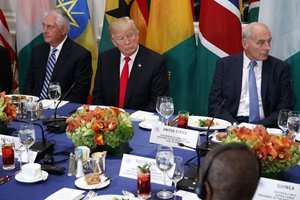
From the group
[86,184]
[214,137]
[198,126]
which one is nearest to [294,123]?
[214,137]

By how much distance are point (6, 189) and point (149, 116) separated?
4.07 feet

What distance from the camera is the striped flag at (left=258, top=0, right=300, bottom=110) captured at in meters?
4.08

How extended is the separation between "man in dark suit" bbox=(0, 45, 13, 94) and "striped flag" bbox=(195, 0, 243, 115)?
2.02 m

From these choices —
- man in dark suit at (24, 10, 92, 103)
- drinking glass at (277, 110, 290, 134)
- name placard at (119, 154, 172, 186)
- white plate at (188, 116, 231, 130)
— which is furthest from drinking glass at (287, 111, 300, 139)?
A: man in dark suit at (24, 10, 92, 103)

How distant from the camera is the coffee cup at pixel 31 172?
6.97ft

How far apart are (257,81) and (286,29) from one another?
816mm

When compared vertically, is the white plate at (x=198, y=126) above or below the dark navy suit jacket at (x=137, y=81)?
below

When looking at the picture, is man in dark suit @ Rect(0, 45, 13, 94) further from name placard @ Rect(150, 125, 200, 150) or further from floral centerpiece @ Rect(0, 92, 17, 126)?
name placard @ Rect(150, 125, 200, 150)

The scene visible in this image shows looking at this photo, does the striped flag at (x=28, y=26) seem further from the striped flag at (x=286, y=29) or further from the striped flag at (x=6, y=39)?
the striped flag at (x=286, y=29)

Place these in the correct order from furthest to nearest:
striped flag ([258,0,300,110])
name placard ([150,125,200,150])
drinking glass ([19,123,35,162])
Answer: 1. striped flag ([258,0,300,110])
2. name placard ([150,125,200,150])
3. drinking glass ([19,123,35,162])

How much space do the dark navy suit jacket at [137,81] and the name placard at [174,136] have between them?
4.42ft

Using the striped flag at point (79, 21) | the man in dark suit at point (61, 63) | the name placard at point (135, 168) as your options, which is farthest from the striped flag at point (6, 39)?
the name placard at point (135, 168)

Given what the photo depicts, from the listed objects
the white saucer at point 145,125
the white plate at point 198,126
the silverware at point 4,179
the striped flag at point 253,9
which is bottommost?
the silverware at point 4,179

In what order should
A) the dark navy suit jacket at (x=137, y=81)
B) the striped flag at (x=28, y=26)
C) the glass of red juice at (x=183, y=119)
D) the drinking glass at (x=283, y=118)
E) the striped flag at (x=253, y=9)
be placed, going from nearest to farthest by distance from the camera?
the drinking glass at (x=283, y=118) < the glass of red juice at (x=183, y=119) < the dark navy suit jacket at (x=137, y=81) < the striped flag at (x=253, y=9) < the striped flag at (x=28, y=26)
